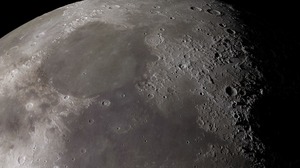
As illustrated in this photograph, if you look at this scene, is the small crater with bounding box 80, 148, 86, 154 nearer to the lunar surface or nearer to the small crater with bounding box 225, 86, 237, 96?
the lunar surface

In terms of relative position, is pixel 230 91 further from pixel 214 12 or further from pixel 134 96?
pixel 214 12

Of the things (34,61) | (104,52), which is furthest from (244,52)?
(34,61)

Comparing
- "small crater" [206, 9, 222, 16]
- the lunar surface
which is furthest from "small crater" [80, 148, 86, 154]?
"small crater" [206, 9, 222, 16]

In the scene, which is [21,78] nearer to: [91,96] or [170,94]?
[91,96]

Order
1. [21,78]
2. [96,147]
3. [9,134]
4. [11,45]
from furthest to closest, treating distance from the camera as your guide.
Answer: [11,45]
[21,78]
[9,134]
[96,147]

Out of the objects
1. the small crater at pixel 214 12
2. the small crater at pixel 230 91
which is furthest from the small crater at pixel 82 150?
the small crater at pixel 214 12

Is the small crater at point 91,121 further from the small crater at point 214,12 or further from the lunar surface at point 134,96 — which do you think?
the small crater at point 214,12

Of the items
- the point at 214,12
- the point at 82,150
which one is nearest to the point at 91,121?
the point at 82,150

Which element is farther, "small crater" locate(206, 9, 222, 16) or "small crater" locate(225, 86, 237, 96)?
"small crater" locate(206, 9, 222, 16)
